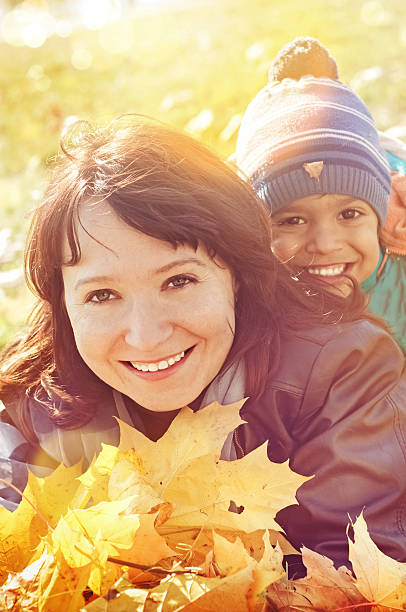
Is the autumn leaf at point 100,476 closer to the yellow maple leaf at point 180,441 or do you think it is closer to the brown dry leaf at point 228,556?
the yellow maple leaf at point 180,441

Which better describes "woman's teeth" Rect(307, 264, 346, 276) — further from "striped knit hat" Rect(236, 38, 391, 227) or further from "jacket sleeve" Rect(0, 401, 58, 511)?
"jacket sleeve" Rect(0, 401, 58, 511)

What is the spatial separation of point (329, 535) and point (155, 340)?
1.92 ft

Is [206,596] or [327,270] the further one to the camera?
[327,270]

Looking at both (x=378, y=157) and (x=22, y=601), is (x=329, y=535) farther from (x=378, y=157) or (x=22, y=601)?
(x=378, y=157)

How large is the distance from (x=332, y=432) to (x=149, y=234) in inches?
23.8

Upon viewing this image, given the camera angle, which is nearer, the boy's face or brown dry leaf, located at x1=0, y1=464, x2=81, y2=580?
brown dry leaf, located at x1=0, y1=464, x2=81, y2=580

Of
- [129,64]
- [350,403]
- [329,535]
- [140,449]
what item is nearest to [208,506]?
[140,449]

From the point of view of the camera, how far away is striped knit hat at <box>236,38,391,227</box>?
2.14 meters

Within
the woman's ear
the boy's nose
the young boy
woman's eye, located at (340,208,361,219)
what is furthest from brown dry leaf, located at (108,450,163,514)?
woman's eye, located at (340,208,361,219)

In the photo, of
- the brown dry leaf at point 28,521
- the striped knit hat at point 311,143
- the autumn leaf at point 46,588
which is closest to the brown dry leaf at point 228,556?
the autumn leaf at point 46,588

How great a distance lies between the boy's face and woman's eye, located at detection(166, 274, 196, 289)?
0.57 metres

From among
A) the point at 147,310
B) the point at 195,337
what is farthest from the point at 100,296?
the point at 195,337

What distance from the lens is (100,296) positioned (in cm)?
161

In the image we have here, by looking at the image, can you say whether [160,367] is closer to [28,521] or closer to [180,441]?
[180,441]
